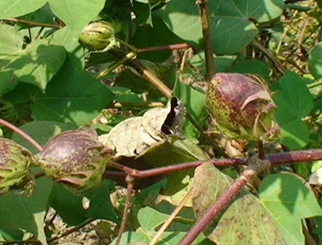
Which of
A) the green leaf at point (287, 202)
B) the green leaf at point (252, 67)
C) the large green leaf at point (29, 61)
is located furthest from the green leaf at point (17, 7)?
the green leaf at point (252, 67)

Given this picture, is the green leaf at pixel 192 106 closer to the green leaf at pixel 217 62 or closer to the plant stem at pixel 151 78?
the plant stem at pixel 151 78

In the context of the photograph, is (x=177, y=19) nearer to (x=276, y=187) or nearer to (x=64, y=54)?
(x=64, y=54)

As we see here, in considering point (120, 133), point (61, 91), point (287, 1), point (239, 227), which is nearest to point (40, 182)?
point (120, 133)

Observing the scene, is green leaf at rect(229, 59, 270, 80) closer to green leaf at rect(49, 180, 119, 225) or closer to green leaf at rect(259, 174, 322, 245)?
green leaf at rect(49, 180, 119, 225)

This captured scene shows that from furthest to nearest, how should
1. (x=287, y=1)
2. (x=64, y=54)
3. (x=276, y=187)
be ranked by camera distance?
(x=287, y=1) < (x=64, y=54) < (x=276, y=187)

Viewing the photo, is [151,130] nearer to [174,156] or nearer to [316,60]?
[174,156]

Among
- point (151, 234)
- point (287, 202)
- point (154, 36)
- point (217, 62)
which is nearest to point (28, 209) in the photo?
point (151, 234)
